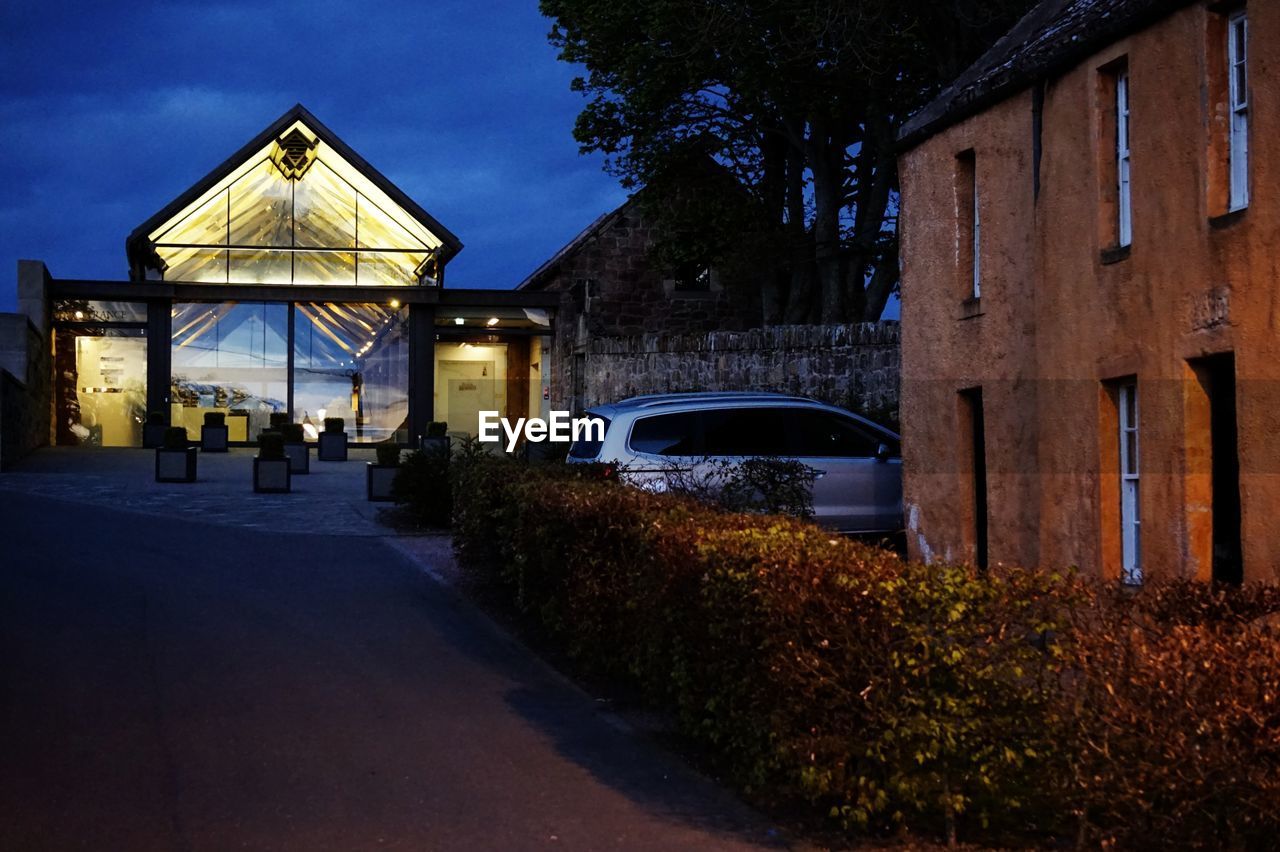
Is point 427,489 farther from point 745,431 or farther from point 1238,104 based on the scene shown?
point 1238,104

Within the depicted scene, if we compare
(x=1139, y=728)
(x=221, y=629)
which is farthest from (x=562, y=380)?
(x=1139, y=728)

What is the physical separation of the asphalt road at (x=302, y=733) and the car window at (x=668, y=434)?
2696 millimetres

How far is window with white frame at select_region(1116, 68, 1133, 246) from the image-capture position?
11.2m

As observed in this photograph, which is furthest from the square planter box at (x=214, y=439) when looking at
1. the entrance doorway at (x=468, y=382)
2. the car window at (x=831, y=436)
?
the car window at (x=831, y=436)

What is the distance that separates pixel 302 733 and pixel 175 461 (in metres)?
18.5

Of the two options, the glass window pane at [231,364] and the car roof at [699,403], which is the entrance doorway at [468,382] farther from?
the car roof at [699,403]

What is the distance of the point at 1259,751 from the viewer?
5055mm

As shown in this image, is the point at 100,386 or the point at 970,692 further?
the point at 100,386

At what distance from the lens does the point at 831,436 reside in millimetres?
16109

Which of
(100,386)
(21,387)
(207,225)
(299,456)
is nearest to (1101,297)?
(299,456)

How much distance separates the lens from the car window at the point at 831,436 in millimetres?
15906

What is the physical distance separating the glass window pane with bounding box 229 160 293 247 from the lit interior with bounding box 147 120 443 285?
3 centimetres

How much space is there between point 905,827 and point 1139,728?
127 centimetres

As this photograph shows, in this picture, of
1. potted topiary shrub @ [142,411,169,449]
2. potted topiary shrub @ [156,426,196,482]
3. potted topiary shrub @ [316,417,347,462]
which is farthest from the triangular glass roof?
potted topiary shrub @ [156,426,196,482]
